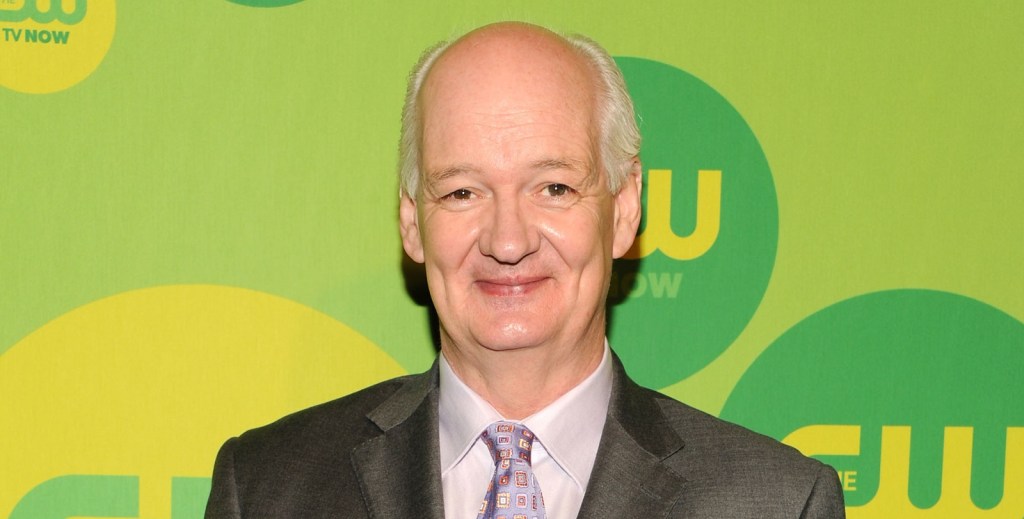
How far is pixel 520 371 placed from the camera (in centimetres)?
183

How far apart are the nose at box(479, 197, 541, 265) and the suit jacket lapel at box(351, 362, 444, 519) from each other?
0.32 metres

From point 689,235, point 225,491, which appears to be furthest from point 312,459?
→ point 689,235

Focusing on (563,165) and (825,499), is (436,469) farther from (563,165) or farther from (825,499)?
(825,499)

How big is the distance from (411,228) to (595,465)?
0.54 meters

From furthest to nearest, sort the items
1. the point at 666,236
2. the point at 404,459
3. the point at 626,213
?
the point at 666,236
the point at 626,213
the point at 404,459

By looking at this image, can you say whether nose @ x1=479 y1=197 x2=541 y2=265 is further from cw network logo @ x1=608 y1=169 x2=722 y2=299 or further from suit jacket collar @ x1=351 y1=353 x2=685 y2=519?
cw network logo @ x1=608 y1=169 x2=722 y2=299

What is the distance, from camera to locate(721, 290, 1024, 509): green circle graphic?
2.41 metres

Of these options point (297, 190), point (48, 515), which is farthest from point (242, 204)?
point (48, 515)

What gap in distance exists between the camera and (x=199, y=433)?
2336 millimetres

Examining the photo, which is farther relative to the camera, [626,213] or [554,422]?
[626,213]

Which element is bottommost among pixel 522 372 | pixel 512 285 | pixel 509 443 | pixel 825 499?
pixel 825 499

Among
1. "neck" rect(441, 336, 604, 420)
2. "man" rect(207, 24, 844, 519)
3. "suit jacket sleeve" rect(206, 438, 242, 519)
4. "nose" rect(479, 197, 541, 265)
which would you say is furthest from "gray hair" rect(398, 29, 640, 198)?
"suit jacket sleeve" rect(206, 438, 242, 519)

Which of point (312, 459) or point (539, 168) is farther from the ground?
point (539, 168)

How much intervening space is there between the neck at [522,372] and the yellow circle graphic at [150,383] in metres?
0.58
